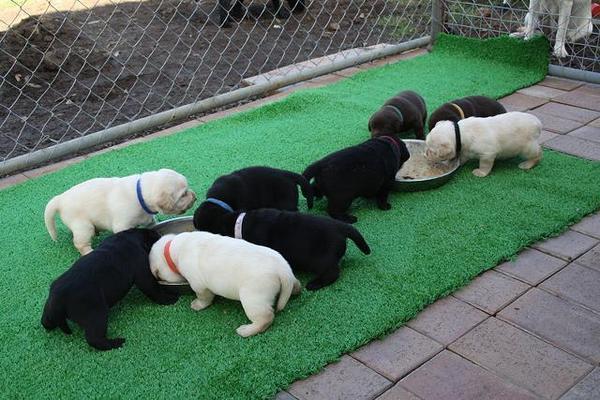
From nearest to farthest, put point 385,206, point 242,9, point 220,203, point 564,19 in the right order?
point 220,203, point 385,206, point 564,19, point 242,9

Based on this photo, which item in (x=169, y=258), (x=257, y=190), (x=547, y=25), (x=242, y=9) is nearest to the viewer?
(x=169, y=258)

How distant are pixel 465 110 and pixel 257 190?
1.82m

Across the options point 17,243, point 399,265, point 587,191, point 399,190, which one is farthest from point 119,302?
point 587,191

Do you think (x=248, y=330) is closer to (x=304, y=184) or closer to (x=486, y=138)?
(x=304, y=184)

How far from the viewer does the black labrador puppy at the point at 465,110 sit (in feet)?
A: 14.6

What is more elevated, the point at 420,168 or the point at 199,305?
the point at 420,168

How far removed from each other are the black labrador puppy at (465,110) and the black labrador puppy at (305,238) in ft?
5.55

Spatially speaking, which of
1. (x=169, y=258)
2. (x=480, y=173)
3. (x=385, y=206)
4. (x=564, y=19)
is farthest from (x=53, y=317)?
(x=564, y=19)

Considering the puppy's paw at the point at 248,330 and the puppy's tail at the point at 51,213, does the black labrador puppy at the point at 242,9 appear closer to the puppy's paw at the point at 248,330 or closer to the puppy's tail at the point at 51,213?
the puppy's tail at the point at 51,213

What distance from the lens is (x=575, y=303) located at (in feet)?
9.57

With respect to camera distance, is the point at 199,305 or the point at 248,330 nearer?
the point at 248,330

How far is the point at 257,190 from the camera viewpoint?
3443 millimetres

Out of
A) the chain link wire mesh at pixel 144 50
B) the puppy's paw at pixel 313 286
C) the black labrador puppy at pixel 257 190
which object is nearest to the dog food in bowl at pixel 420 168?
the black labrador puppy at pixel 257 190

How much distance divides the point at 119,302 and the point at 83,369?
49 cm
